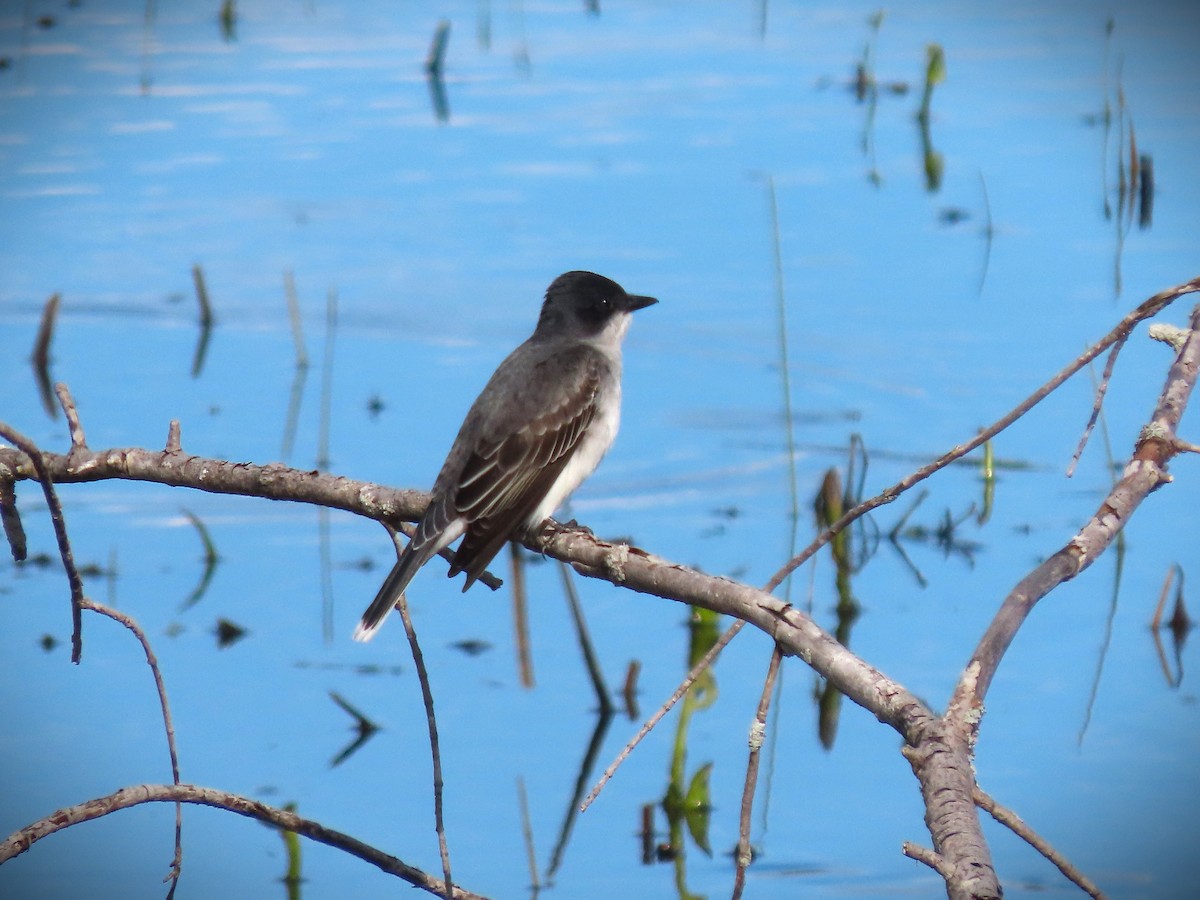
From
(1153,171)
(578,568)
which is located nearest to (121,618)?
(578,568)

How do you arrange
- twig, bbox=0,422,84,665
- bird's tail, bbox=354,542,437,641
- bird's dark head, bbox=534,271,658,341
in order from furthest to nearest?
bird's dark head, bbox=534,271,658,341 < bird's tail, bbox=354,542,437,641 < twig, bbox=0,422,84,665

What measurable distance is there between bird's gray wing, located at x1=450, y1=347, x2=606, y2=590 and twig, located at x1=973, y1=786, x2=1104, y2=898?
208 cm

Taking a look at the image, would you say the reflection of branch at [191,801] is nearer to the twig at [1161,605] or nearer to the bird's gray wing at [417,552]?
the bird's gray wing at [417,552]

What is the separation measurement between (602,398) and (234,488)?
1.69 meters

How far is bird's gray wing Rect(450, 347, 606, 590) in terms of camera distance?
4699 millimetres

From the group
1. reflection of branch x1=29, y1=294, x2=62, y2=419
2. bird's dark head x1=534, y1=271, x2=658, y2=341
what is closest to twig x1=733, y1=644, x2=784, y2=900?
bird's dark head x1=534, y1=271, x2=658, y2=341

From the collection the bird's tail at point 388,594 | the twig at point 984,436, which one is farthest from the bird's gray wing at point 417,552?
the twig at point 984,436

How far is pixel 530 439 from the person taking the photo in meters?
5.12

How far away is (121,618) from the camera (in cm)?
329

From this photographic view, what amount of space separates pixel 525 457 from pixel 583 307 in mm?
1042

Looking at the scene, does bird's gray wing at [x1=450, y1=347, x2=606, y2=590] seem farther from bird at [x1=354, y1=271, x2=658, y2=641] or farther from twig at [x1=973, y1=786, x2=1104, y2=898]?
twig at [x1=973, y1=786, x2=1104, y2=898]

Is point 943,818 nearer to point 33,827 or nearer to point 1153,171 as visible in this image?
point 33,827

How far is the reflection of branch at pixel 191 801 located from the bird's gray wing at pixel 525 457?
111 centimetres

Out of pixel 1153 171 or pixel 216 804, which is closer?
pixel 216 804
